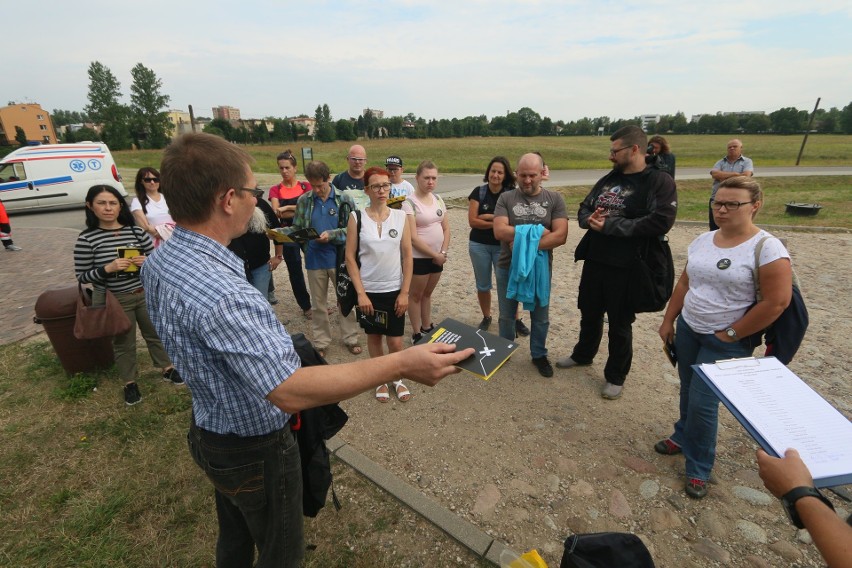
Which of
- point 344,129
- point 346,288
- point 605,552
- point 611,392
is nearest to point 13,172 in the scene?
point 346,288

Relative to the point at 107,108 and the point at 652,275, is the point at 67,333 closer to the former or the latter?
the point at 652,275

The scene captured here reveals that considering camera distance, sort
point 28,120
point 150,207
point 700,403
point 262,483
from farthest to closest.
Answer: point 28,120 → point 150,207 → point 700,403 → point 262,483

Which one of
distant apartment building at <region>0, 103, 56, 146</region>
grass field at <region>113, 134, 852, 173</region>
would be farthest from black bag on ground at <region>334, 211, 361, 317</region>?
distant apartment building at <region>0, 103, 56, 146</region>

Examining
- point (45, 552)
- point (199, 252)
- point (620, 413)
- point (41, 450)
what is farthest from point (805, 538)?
point (41, 450)

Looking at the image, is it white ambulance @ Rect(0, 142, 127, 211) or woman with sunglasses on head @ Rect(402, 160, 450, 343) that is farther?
white ambulance @ Rect(0, 142, 127, 211)

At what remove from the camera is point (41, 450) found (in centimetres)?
348

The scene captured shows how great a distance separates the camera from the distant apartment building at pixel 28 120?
217 ft

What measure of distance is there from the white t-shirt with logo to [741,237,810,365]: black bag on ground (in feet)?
0.09

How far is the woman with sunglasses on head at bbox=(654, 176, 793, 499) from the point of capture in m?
2.51

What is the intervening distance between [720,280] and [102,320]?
16.8 ft

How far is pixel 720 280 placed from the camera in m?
2.69

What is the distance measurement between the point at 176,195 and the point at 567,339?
4847mm

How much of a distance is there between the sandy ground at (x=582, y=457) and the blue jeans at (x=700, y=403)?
0.27 m

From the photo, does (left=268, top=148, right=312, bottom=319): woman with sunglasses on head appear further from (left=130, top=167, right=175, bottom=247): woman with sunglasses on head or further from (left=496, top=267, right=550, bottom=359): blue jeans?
(left=496, top=267, right=550, bottom=359): blue jeans
